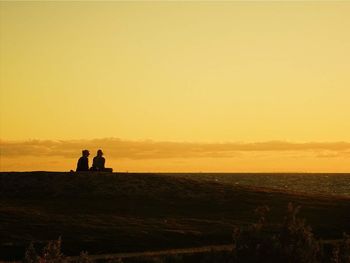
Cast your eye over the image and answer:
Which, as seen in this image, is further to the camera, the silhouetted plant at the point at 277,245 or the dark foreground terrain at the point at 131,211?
the dark foreground terrain at the point at 131,211

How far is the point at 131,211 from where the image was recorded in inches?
1639

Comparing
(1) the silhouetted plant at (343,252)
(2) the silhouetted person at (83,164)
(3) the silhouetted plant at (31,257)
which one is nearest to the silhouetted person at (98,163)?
(2) the silhouetted person at (83,164)

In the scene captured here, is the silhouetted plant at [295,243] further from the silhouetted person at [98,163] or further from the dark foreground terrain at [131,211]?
the silhouetted person at [98,163]

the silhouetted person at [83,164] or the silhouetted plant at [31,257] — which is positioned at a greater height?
the silhouetted person at [83,164]

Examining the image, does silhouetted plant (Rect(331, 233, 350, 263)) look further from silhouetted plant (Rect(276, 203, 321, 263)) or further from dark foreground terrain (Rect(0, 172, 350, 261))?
dark foreground terrain (Rect(0, 172, 350, 261))

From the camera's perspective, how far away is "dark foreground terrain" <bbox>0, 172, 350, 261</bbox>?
34250mm

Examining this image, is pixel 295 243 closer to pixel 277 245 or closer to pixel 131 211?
pixel 277 245

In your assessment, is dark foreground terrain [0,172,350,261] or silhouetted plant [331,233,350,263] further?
dark foreground terrain [0,172,350,261]

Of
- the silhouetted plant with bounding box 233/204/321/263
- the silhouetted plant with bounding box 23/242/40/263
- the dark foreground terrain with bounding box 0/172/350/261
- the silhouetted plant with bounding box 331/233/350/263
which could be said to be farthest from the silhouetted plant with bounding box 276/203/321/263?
the dark foreground terrain with bounding box 0/172/350/261

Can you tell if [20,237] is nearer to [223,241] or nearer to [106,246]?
[106,246]

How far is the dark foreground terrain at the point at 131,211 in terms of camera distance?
112 feet

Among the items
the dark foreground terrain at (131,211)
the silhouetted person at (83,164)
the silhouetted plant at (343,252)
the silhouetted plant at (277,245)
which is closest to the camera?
the silhouetted plant at (277,245)

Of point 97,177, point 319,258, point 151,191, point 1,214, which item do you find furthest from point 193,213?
point 319,258

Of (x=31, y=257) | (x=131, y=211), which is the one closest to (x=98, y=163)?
(x=131, y=211)
